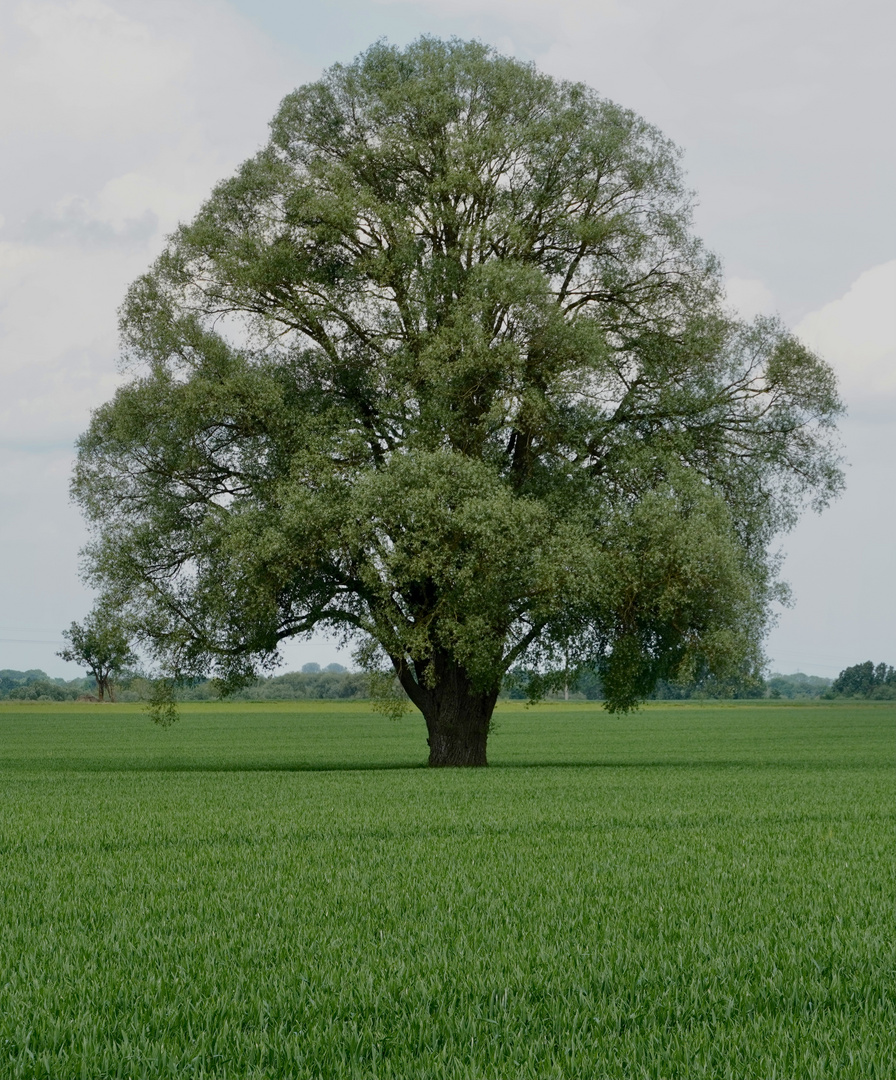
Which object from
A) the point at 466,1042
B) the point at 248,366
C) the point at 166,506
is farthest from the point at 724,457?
the point at 466,1042

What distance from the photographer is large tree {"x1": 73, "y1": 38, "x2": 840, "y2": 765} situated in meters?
33.0

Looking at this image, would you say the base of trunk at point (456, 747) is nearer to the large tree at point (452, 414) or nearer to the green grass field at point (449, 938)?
the large tree at point (452, 414)

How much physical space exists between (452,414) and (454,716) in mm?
10085

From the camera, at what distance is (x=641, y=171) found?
38.2 m

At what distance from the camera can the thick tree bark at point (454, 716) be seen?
37.8m

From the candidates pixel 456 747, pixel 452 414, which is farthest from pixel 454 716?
pixel 452 414

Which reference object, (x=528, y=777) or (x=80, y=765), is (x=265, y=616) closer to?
(x=528, y=777)

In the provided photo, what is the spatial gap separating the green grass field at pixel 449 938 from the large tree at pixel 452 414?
9199mm

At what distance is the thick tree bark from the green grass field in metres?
12.3

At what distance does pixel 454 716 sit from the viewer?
38594 millimetres

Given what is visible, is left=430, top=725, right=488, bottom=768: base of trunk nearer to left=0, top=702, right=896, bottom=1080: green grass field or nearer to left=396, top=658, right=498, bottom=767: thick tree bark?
left=396, top=658, right=498, bottom=767: thick tree bark

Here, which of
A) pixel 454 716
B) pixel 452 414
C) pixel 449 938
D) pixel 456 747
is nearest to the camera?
pixel 449 938

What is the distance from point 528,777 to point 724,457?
42.0 ft

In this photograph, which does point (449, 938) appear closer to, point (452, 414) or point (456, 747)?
point (452, 414)
